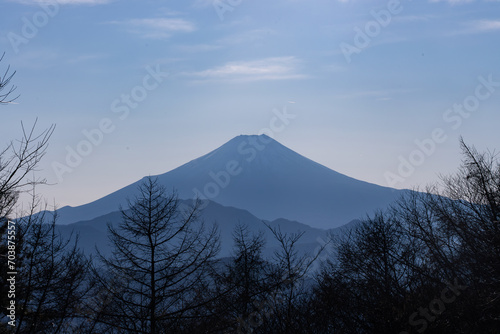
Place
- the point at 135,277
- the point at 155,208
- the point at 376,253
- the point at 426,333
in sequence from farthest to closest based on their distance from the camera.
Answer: the point at 376,253 < the point at 155,208 < the point at 135,277 < the point at 426,333

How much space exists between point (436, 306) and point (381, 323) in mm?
3371

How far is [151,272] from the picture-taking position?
38.9 feet

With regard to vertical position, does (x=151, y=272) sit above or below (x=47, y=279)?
below

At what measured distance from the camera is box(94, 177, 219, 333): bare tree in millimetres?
11391

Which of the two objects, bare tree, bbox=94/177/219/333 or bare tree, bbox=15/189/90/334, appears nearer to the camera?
bare tree, bbox=15/189/90/334

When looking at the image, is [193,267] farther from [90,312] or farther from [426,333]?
[426,333]

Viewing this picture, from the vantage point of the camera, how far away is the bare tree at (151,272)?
11391mm

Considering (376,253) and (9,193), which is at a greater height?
(9,193)

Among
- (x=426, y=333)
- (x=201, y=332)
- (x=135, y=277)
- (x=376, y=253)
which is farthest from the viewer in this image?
(x=376, y=253)

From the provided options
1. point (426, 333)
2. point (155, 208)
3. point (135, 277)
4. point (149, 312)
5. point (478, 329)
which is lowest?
point (478, 329)

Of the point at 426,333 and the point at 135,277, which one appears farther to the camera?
the point at 135,277

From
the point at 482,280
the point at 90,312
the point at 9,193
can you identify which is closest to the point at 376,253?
the point at 482,280

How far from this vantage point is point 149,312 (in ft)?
37.9

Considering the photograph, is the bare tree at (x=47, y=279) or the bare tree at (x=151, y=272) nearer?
the bare tree at (x=47, y=279)
